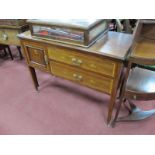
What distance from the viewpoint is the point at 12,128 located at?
5.24 feet

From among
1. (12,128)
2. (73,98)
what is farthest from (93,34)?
(12,128)

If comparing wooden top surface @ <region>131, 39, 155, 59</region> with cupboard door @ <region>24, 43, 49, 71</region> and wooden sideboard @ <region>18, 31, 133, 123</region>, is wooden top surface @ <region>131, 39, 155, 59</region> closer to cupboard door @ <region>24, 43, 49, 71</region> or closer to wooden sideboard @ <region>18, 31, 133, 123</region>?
wooden sideboard @ <region>18, 31, 133, 123</region>

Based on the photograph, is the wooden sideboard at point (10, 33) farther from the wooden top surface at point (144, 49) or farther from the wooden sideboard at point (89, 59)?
the wooden top surface at point (144, 49)

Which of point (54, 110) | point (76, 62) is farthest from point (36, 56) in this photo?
point (54, 110)

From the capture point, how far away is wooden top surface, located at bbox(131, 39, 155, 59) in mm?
1014

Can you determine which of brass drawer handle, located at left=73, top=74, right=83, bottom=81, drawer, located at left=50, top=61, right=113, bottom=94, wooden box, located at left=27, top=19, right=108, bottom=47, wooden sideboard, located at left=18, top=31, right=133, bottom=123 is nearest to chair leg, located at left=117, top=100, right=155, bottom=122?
wooden sideboard, located at left=18, top=31, right=133, bottom=123

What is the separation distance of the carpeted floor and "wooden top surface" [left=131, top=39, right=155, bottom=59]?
2.61 feet

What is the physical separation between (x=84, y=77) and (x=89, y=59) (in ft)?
0.67

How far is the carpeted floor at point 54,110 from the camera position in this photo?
1537mm

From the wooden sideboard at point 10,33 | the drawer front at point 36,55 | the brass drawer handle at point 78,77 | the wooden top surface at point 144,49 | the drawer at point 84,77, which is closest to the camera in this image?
the wooden top surface at point 144,49

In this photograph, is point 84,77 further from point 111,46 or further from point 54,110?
point 54,110

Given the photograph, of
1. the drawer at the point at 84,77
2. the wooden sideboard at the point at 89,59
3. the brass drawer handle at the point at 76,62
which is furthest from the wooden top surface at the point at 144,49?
the brass drawer handle at the point at 76,62

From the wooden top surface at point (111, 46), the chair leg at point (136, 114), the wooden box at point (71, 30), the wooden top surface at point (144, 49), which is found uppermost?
the wooden box at point (71, 30)

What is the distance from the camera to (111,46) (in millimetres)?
1235
